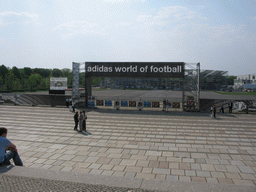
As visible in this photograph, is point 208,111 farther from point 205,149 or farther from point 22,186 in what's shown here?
point 22,186

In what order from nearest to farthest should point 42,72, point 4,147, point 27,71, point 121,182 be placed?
point 121,182
point 4,147
point 27,71
point 42,72

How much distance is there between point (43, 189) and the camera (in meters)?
5.11

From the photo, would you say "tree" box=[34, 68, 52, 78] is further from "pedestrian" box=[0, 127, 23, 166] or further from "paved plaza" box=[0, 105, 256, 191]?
"pedestrian" box=[0, 127, 23, 166]

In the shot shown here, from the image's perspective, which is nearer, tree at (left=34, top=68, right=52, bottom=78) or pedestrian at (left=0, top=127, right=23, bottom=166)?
pedestrian at (left=0, top=127, right=23, bottom=166)

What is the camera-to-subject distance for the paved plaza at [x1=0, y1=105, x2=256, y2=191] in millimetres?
5695

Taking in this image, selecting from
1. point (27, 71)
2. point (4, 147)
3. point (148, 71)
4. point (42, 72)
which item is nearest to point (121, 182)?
point (4, 147)

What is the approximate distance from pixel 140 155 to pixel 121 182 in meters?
4.49

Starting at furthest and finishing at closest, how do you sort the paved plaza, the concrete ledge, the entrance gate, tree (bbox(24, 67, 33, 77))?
tree (bbox(24, 67, 33, 77)), the entrance gate, the paved plaza, the concrete ledge

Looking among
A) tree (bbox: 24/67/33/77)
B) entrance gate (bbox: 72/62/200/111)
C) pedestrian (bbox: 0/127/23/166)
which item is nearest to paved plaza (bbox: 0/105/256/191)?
pedestrian (bbox: 0/127/23/166)

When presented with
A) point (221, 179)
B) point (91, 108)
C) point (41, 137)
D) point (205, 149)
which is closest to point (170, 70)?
point (91, 108)

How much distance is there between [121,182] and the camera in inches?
215

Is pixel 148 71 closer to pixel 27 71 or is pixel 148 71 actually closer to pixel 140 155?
pixel 140 155

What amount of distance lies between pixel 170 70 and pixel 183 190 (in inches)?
838

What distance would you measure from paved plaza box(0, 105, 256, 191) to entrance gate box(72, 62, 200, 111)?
28.9 ft
